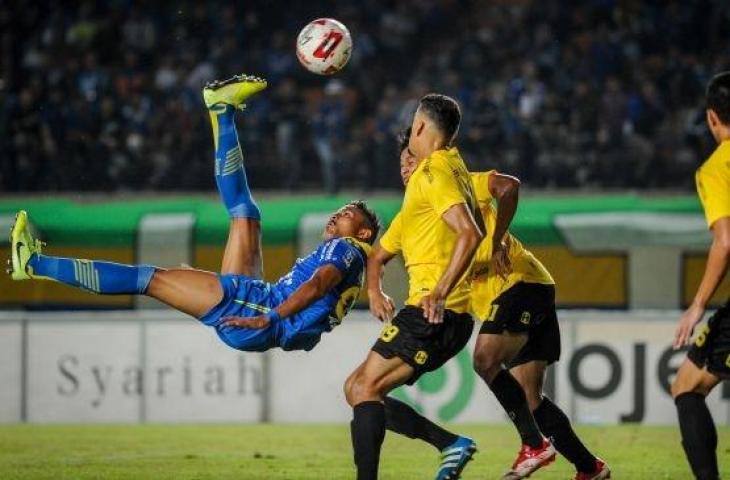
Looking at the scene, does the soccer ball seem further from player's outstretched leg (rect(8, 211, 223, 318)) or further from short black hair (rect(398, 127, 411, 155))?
player's outstretched leg (rect(8, 211, 223, 318))

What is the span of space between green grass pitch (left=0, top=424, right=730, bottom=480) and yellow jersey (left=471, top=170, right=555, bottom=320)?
134cm

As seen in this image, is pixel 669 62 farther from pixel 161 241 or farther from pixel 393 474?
pixel 393 474

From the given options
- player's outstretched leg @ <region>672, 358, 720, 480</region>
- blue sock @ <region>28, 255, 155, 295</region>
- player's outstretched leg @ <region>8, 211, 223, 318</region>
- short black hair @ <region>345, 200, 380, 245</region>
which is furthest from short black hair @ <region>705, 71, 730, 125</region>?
blue sock @ <region>28, 255, 155, 295</region>

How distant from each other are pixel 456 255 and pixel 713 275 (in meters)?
1.30

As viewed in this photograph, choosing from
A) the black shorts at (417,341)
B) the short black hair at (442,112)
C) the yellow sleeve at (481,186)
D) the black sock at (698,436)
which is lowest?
the black sock at (698,436)

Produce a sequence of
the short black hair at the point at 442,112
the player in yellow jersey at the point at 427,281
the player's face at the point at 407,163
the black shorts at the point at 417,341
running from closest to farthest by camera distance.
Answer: the player in yellow jersey at the point at 427,281 < the black shorts at the point at 417,341 < the short black hair at the point at 442,112 < the player's face at the point at 407,163

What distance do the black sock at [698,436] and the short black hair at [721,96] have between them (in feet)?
4.64

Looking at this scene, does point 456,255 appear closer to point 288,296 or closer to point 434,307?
point 434,307

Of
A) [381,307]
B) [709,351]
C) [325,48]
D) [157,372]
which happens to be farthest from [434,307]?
[157,372]

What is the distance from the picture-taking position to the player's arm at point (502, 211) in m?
8.41

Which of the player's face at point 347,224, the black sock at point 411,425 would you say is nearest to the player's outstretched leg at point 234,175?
the player's face at point 347,224

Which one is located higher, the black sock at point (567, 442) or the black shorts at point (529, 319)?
the black shorts at point (529, 319)

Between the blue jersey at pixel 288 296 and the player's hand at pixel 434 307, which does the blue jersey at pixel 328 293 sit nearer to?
the blue jersey at pixel 288 296

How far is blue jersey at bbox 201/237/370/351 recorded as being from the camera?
8.21 m
